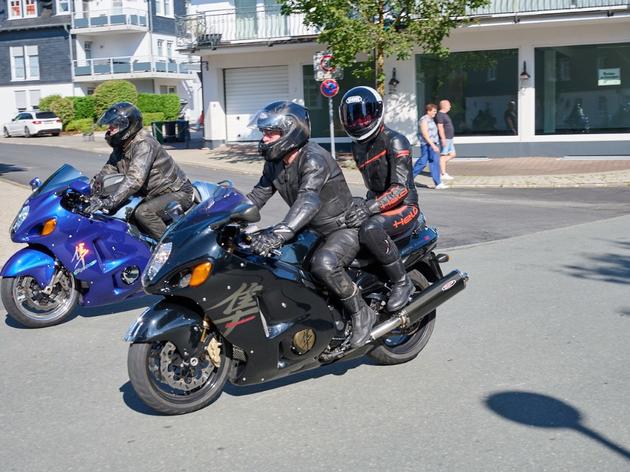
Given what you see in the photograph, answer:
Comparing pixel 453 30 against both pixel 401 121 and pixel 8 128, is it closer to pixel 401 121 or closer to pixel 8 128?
pixel 401 121

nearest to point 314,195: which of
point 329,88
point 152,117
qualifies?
point 329,88

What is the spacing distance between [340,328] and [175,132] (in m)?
26.5

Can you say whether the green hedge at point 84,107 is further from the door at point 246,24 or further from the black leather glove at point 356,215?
the black leather glove at point 356,215

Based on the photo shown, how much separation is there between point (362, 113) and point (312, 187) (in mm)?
785

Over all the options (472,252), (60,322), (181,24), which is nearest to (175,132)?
(181,24)

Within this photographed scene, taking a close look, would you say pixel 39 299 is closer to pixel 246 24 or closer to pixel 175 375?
pixel 175 375

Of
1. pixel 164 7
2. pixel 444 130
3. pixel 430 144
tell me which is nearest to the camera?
pixel 430 144

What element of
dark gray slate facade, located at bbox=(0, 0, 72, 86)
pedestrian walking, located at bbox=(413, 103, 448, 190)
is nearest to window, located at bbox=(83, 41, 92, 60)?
dark gray slate facade, located at bbox=(0, 0, 72, 86)

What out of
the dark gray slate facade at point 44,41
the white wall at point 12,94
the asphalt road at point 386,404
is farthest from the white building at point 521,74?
the white wall at point 12,94

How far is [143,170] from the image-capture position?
707 cm

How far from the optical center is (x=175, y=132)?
1209 inches

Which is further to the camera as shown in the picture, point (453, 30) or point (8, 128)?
point (8, 128)

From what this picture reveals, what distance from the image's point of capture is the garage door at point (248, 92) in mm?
29062

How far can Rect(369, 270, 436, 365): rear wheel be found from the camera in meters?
5.64
